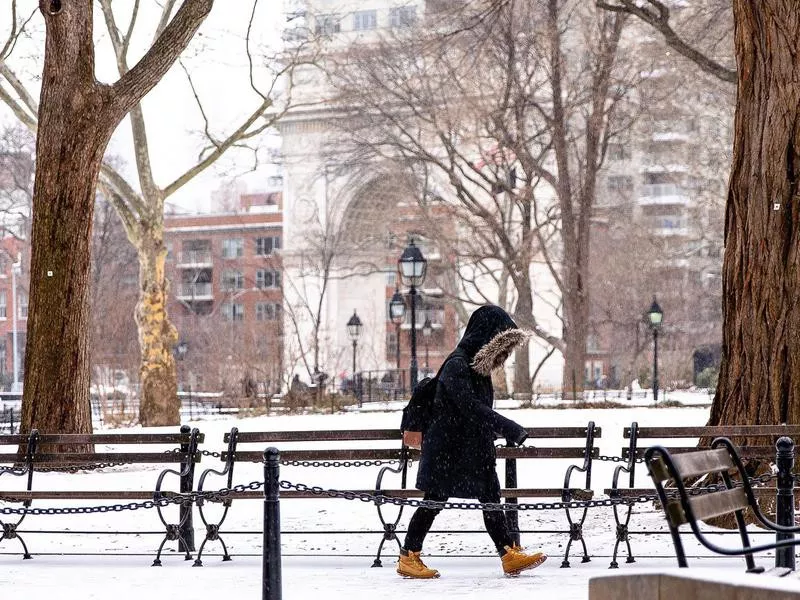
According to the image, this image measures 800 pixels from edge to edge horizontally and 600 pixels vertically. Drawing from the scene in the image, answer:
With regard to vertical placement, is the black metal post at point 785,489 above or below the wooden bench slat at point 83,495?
above

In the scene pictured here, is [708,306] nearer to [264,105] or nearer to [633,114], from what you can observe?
[633,114]

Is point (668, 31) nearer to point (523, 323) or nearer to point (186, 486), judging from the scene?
point (186, 486)

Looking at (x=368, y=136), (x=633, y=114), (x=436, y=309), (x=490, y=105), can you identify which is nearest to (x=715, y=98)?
(x=633, y=114)

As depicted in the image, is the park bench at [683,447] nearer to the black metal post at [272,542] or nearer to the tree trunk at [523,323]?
the black metal post at [272,542]

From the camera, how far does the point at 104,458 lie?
1049cm

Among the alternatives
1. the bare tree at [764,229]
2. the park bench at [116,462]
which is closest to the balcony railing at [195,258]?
the park bench at [116,462]

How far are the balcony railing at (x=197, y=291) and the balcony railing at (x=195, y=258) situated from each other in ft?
4.66

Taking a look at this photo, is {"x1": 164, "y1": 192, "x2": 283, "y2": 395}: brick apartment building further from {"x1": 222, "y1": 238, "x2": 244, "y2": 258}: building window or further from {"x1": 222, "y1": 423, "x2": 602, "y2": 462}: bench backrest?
{"x1": 222, "y1": 423, "x2": 602, "y2": 462}: bench backrest

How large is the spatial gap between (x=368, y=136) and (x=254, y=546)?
27.6 m

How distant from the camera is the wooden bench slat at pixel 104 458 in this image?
1003 centimetres

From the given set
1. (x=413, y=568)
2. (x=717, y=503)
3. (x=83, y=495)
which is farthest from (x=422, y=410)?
(x=717, y=503)

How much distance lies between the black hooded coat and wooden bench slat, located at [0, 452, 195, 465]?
218 centimetres

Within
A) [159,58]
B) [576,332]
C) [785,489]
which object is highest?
[159,58]

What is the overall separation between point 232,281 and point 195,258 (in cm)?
659
